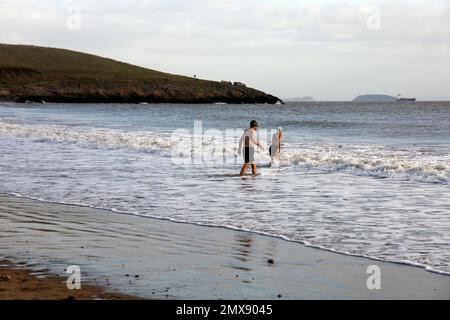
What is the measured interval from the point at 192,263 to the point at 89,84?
476ft

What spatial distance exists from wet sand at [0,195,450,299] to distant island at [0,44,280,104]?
12249 centimetres

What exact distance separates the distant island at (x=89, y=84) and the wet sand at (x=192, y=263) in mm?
122489

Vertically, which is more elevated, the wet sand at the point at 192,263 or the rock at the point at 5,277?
the rock at the point at 5,277

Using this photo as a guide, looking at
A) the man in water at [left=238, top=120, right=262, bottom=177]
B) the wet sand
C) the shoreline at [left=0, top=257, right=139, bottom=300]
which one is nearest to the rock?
the shoreline at [left=0, top=257, right=139, bottom=300]

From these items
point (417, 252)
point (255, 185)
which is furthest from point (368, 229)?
point (255, 185)

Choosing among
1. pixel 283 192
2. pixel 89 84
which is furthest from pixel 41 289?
pixel 89 84

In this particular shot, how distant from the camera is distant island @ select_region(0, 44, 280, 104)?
141000mm

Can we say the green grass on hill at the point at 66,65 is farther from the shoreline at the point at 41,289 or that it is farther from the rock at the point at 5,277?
the rock at the point at 5,277

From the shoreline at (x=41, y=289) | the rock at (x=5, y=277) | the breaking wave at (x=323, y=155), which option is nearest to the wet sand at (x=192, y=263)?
the shoreline at (x=41, y=289)

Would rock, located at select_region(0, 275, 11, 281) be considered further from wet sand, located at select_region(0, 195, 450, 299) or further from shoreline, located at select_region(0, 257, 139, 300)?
wet sand, located at select_region(0, 195, 450, 299)

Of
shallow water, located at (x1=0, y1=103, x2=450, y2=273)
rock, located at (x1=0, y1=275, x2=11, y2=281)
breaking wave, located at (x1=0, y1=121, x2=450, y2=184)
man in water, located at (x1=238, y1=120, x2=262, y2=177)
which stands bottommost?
shallow water, located at (x1=0, y1=103, x2=450, y2=273)

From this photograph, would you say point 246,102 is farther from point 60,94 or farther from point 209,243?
point 209,243

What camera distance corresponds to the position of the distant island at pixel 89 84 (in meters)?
141

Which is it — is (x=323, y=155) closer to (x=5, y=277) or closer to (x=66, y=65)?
(x=5, y=277)
